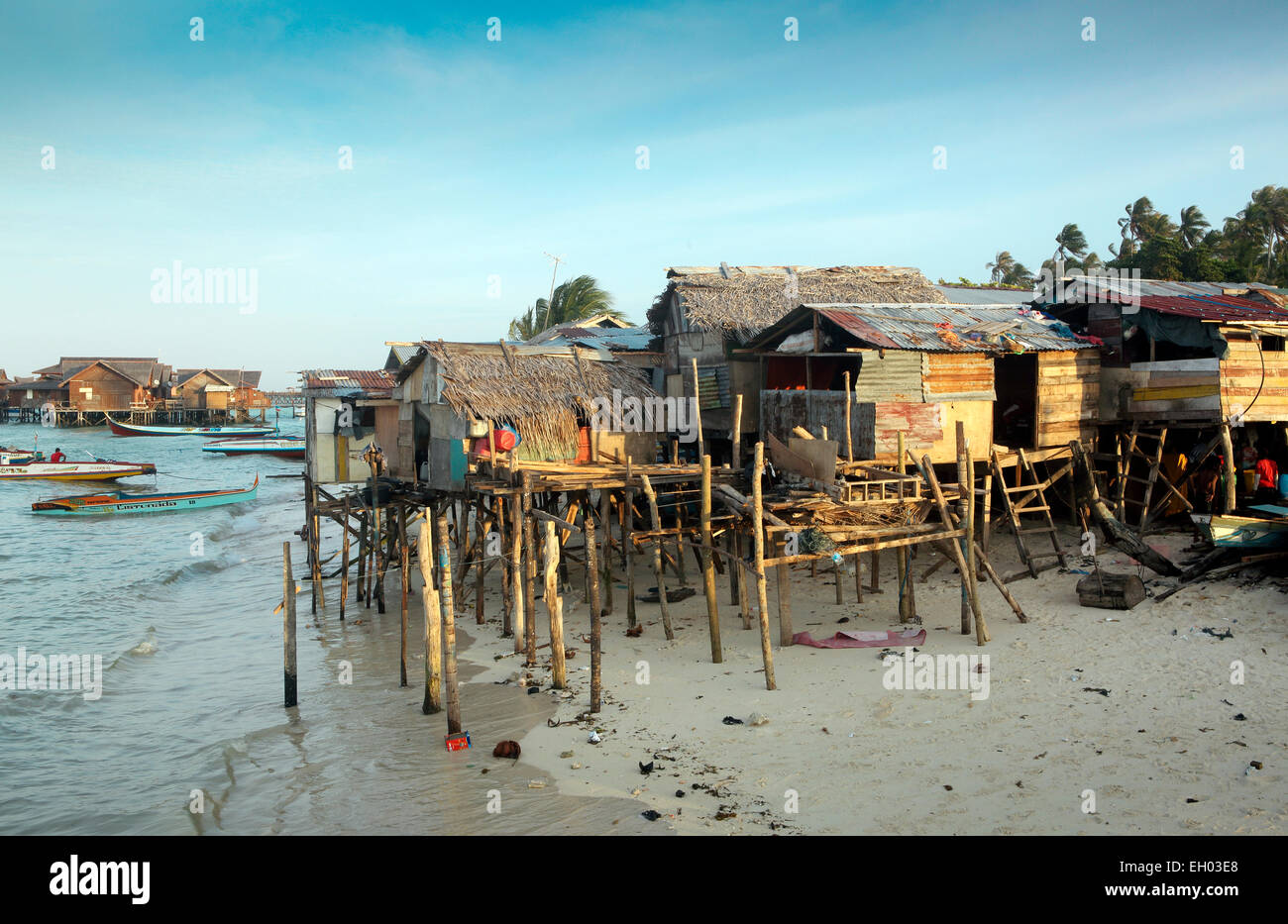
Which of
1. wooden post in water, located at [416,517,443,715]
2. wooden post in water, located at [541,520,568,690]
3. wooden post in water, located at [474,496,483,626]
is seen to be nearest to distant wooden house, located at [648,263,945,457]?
wooden post in water, located at [474,496,483,626]

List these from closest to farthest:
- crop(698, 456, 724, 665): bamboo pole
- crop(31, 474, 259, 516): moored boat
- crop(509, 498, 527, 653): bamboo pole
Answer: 1. crop(698, 456, 724, 665): bamboo pole
2. crop(509, 498, 527, 653): bamboo pole
3. crop(31, 474, 259, 516): moored boat

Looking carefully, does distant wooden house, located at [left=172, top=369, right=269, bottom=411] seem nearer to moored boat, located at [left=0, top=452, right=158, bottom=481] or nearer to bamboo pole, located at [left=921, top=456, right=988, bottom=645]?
moored boat, located at [left=0, top=452, right=158, bottom=481]

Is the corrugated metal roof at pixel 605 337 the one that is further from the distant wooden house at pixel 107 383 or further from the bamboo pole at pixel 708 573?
the distant wooden house at pixel 107 383

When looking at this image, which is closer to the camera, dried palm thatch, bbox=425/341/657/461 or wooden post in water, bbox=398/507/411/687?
wooden post in water, bbox=398/507/411/687

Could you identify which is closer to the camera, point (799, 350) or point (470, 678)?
point (470, 678)

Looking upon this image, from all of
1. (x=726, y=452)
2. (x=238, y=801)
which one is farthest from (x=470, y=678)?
(x=726, y=452)

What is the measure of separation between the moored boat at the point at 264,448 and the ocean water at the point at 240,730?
3686 cm

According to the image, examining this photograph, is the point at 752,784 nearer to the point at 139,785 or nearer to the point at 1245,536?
the point at 139,785

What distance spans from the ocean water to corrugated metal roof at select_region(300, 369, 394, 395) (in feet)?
14.9

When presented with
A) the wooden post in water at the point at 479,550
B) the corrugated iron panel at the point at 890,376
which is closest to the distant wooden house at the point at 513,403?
the wooden post in water at the point at 479,550

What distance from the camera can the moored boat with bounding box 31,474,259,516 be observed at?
108ft

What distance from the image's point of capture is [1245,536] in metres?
11.8

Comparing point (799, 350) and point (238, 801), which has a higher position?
point (799, 350)

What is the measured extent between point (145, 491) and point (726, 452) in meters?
29.1
